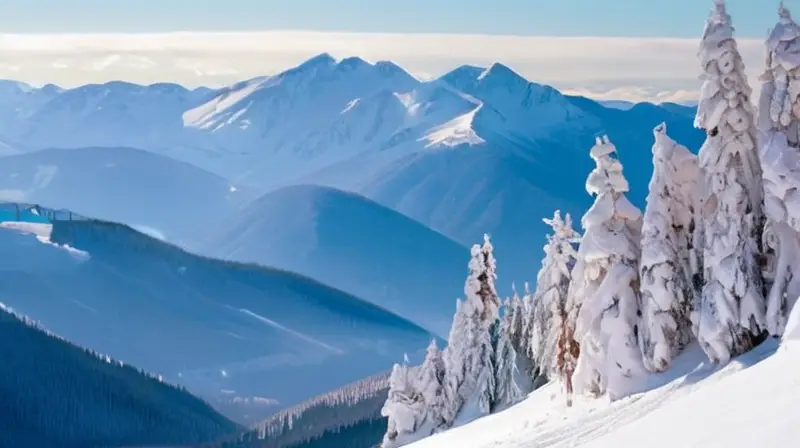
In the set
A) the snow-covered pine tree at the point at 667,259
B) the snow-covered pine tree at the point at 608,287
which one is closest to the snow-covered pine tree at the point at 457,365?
the snow-covered pine tree at the point at 608,287

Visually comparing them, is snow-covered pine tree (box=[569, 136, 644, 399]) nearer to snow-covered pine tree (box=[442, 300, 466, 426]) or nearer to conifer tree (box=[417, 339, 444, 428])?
snow-covered pine tree (box=[442, 300, 466, 426])

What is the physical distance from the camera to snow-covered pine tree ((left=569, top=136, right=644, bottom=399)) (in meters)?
52.0

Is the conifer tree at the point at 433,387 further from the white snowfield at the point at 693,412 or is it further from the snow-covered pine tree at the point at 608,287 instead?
the snow-covered pine tree at the point at 608,287

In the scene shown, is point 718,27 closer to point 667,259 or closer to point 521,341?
point 667,259

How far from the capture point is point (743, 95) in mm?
49656

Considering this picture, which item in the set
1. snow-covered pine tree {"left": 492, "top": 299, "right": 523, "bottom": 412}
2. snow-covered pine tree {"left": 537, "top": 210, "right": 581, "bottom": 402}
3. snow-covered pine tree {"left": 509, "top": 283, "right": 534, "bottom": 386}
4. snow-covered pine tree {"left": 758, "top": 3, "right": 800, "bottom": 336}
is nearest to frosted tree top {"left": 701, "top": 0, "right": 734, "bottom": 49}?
snow-covered pine tree {"left": 758, "top": 3, "right": 800, "bottom": 336}

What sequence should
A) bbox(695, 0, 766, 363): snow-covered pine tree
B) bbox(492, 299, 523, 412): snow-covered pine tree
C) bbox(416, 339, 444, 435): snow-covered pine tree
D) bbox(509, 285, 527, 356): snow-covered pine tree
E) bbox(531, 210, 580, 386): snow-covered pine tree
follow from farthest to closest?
1. bbox(416, 339, 444, 435): snow-covered pine tree
2. bbox(509, 285, 527, 356): snow-covered pine tree
3. bbox(492, 299, 523, 412): snow-covered pine tree
4. bbox(531, 210, 580, 386): snow-covered pine tree
5. bbox(695, 0, 766, 363): snow-covered pine tree

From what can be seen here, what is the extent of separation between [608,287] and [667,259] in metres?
2.90

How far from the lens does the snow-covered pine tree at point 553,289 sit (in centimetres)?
6819

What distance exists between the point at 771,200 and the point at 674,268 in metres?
4.97

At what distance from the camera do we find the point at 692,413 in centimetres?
3966

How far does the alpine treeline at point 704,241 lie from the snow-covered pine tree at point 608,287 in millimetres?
45

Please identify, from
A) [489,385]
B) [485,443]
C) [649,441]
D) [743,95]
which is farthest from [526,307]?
[649,441]

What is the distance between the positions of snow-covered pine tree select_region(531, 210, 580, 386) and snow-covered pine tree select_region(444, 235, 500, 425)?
19.1ft
